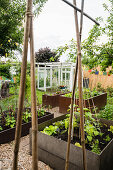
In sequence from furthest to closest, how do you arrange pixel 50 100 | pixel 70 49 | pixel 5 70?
pixel 5 70, pixel 50 100, pixel 70 49

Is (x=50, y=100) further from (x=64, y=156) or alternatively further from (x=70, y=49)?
(x=64, y=156)

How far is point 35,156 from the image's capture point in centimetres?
65

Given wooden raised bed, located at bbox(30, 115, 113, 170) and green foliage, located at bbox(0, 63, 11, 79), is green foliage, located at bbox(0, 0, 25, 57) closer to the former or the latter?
green foliage, located at bbox(0, 63, 11, 79)

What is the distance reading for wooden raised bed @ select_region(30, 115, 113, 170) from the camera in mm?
1468

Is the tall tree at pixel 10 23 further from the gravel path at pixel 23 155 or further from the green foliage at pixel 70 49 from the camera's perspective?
the gravel path at pixel 23 155

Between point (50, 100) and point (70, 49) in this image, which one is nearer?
point (70, 49)

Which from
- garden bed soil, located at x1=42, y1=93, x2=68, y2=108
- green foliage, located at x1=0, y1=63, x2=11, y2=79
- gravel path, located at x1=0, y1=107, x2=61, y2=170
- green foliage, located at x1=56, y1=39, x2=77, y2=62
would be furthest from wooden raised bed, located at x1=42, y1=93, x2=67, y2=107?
green foliage, located at x1=0, y1=63, x2=11, y2=79

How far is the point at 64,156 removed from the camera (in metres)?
1.66

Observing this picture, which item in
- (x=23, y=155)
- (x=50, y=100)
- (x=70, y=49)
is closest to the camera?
(x=23, y=155)

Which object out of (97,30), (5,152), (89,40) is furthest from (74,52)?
(5,152)

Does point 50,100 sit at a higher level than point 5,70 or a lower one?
lower

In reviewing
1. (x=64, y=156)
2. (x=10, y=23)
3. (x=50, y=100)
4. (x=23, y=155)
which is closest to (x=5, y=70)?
(x=10, y=23)

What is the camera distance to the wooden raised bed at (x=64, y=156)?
147 centimetres

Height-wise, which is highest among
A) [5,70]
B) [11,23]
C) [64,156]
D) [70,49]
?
[11,23]
